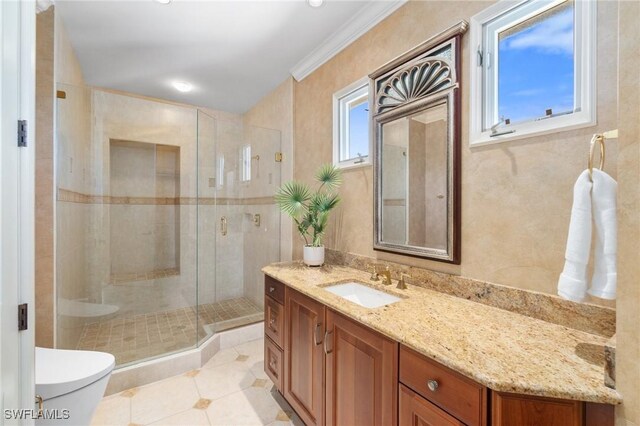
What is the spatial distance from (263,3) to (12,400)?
7.38 feet

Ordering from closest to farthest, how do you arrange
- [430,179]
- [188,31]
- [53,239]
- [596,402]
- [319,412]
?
[596,402] < [319,412] < [430,179] < [53,239] < [188,31]

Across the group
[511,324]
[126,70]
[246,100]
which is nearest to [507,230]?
[511,324]

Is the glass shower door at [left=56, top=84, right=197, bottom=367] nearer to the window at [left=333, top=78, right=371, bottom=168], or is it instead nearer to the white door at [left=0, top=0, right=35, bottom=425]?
the white door at [left=0, top=0, right=35, bottom=425]

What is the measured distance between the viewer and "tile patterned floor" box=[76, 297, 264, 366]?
2.32m

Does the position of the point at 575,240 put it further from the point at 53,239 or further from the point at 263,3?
the point at 53,239

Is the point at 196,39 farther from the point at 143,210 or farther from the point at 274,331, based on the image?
the point at 274,331

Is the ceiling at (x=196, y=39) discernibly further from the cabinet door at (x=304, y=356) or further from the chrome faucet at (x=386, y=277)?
the cabinet door at (x=304, y=356)

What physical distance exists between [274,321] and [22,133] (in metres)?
1.52

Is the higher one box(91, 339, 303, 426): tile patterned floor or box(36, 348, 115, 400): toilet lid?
box(36, 348, 115, 400): toilet lid

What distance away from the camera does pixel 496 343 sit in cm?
91

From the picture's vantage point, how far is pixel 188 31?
7.06 feet

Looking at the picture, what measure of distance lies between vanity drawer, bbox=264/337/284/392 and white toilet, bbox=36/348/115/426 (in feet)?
2.89

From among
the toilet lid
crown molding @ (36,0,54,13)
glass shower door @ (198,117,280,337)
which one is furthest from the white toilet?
crown molding @ (36,0,54,13)

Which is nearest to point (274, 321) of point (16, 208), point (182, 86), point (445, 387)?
point (445, 387)
